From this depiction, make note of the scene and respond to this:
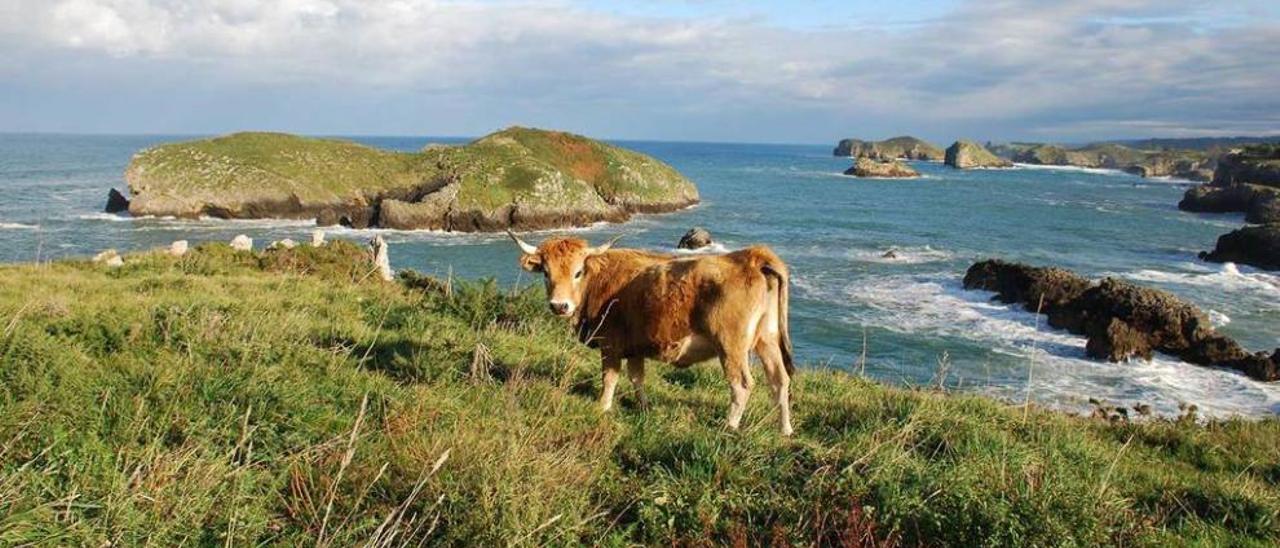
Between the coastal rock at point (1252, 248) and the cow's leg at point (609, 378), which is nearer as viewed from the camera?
the cow's leg at point (609, 378)

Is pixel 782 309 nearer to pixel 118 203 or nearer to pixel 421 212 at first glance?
pixel 421 212

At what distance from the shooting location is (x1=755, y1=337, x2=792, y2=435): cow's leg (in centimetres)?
747

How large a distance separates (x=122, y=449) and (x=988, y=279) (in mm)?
32577

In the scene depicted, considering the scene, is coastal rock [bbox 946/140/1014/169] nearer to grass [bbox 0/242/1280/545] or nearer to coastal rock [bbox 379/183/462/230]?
coastal rock [bbox 379/183/462/230]

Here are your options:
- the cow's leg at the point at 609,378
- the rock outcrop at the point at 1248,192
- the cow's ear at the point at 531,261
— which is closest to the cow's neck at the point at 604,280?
the cow's leg at the point at 609,378

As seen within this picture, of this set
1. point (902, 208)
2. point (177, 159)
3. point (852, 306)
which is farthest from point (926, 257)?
point (177, 159)

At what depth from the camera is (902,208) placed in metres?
71.8

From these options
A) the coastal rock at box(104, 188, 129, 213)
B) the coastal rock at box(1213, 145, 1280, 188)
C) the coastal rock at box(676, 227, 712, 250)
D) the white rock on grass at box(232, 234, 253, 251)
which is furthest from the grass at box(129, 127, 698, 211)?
the coastal rock at box(1213, 145, 1280, 188)

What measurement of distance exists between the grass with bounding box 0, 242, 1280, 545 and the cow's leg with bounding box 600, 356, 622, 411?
17 cm

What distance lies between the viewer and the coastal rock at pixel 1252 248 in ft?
137

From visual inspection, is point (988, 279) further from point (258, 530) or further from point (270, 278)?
point (258, 530)

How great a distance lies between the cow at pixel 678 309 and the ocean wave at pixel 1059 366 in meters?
6.96

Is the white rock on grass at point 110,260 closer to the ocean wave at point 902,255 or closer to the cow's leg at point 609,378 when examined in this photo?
the cow's leg at point 609,378

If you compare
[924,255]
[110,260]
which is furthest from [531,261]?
[924,255]
